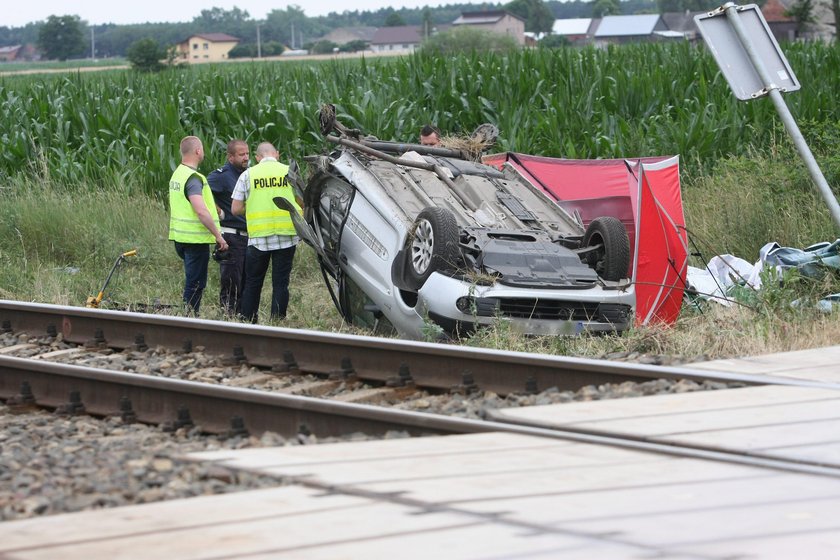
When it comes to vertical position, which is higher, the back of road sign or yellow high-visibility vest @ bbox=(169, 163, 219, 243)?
the back of road sign

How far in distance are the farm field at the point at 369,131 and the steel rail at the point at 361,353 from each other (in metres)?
2.85

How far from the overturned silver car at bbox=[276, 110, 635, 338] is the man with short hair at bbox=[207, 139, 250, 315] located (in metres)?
1.09

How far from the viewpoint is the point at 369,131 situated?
18.5 m

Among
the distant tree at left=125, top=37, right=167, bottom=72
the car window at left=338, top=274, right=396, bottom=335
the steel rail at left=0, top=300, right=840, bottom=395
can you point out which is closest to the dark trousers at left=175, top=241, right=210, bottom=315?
the car window at left=338, top=274, right=396, bottom=335

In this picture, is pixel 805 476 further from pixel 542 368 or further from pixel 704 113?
pixel 704 113

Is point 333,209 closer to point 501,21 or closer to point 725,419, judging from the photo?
point 725,419

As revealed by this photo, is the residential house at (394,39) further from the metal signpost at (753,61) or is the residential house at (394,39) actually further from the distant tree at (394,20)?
the metal signpost at (753,61)

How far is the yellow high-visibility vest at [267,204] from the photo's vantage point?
38.5 ft

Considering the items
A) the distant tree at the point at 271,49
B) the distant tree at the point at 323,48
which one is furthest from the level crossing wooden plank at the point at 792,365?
the distant tree at the point at 271,49

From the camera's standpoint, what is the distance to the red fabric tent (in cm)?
991

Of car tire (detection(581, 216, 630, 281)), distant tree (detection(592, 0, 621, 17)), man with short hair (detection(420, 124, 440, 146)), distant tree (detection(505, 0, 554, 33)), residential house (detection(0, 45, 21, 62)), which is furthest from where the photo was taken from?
residential house (detection(0, 45, 21, 62))

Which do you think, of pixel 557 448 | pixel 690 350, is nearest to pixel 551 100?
pixel 690 350

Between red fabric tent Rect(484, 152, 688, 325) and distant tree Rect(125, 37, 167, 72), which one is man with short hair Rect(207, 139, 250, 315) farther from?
distant tree Rect(125, 37, 167, 72)

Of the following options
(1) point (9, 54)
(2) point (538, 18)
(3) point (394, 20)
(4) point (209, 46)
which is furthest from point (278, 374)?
(1) point (9, 54)
